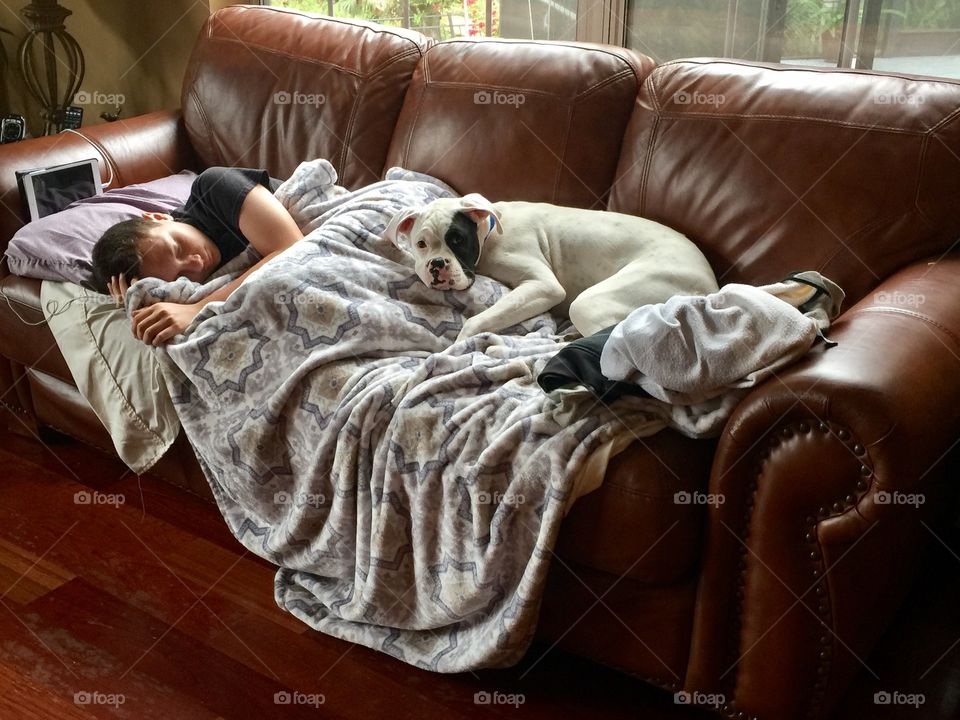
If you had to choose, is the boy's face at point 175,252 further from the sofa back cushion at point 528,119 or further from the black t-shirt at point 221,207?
the sofa back cushion at point 528,119

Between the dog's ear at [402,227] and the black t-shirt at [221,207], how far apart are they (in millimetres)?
380

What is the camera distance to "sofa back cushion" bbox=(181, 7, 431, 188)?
2.47 metres

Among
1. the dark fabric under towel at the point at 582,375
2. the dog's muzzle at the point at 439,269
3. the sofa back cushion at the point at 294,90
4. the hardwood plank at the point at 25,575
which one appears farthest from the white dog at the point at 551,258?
the hardwood plank at the point at 25,575

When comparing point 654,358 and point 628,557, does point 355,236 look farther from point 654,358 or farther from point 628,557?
point 628,557

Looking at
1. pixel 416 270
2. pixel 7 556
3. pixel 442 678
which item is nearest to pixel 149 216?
pixel 416 270

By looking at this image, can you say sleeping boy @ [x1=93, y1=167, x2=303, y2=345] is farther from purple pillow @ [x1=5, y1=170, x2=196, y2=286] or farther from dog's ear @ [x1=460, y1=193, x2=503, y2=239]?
dog's ear @ [x1=460, y1=193, x2=503, y2=239]

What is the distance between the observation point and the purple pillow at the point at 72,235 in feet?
6.97

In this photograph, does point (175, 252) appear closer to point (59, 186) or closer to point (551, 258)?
point (59, 186)

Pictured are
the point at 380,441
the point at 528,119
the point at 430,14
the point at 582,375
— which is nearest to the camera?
the point at 582,375

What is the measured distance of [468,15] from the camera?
2.85 meters

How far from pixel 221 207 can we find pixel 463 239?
0.60 metres

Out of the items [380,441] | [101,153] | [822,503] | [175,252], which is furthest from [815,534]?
[101,153]

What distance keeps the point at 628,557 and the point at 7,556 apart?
1.35 m

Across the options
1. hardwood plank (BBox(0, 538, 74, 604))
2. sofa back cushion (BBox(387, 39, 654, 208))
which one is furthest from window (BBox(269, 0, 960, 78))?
hardwood plank (BBox(0, 538, 74, 604))
